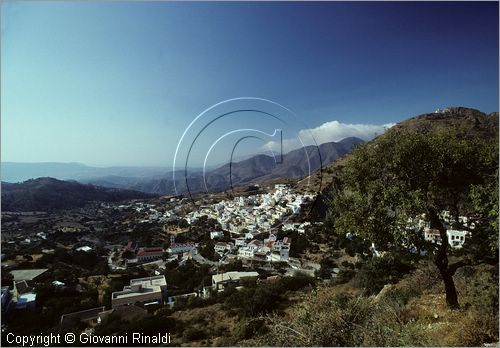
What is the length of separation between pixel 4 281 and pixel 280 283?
16481 mm

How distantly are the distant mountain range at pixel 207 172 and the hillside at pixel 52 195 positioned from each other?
2159mm

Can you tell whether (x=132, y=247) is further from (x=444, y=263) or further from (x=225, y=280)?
(x=444, y=263)

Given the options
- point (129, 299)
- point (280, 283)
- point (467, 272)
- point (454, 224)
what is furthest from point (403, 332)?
point (129, 299)

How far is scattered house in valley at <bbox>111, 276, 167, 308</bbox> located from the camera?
13211mm

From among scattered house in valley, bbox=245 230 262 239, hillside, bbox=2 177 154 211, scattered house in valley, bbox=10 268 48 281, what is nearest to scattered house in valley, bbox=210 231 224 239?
scattered house in valley, bbox=245 230 262 239

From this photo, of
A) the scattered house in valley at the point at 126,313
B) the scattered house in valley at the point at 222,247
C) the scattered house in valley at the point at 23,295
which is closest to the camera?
the scattered house in valley at the point at 126,313

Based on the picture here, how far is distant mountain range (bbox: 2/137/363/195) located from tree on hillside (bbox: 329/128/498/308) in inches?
36.2

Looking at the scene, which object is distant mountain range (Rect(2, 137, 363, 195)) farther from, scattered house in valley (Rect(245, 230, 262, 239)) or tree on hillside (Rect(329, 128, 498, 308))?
scattered house in valley (Rect(245, 230, 262, 239))

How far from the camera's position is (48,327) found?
1138 centimetres

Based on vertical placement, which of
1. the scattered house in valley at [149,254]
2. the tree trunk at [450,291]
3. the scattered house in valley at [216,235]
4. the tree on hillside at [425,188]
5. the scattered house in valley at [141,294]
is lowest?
the scattered house in valley at [149,254]

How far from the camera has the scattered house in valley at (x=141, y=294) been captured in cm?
1321

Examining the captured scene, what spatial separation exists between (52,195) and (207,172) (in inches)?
1832

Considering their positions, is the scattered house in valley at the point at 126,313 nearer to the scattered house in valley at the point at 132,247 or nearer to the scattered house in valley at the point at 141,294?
the scattered house in valley at the point at 141,294

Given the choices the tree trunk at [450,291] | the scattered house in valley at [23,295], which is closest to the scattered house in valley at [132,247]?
the scattered house in valley at [23,295]
